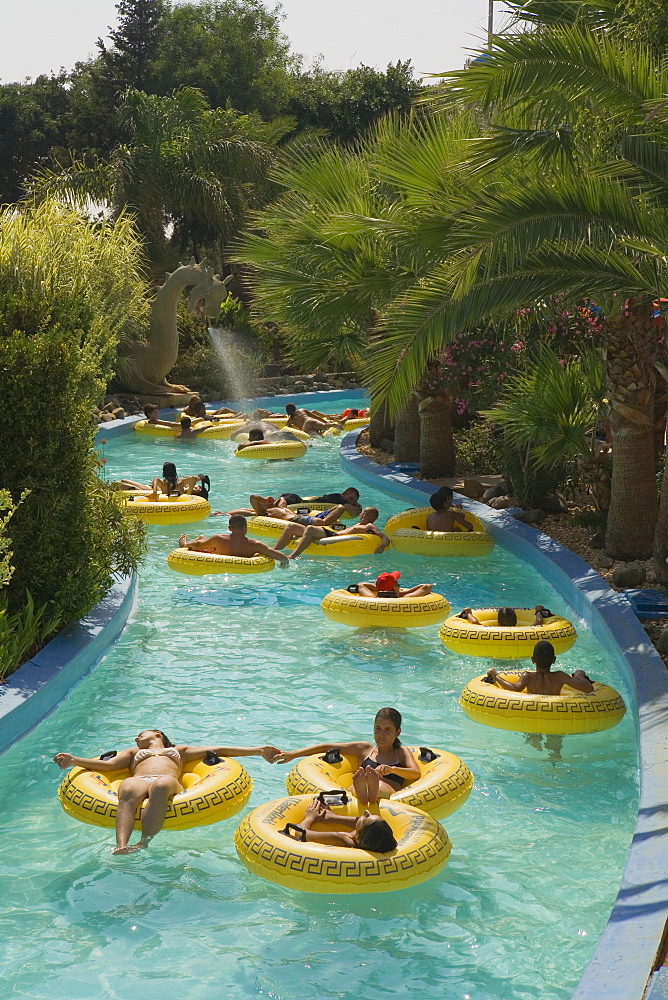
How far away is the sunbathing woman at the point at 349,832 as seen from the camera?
549 cm

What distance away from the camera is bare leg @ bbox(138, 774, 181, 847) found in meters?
6.02

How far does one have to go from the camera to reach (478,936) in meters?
5.42

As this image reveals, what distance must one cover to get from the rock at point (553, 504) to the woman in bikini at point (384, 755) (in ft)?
26.3

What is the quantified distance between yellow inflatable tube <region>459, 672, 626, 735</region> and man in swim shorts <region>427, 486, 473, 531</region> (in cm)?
540

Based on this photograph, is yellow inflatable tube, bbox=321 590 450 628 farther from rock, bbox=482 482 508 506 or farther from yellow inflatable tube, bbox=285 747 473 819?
rock, bbox=482 482 508 506

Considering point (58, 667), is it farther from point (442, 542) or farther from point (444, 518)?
point (444, 518)

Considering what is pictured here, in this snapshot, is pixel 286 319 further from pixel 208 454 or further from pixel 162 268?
pixel 162 268

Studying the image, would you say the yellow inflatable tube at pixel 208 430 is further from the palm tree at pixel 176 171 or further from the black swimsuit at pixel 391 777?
the black swimsuit at pixel 391 777

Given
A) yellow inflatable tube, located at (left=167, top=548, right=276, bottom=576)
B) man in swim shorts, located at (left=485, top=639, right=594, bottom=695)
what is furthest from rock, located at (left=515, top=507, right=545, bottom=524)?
man in swim shorts, located at (left=485, top=639, right=594, bottom=695)

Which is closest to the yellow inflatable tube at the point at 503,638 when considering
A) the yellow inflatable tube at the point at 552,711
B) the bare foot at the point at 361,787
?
the yellow inflatable tube at the point at 552,711

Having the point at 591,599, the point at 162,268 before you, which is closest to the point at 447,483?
the point at 591,599

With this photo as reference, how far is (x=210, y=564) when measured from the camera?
1182cm

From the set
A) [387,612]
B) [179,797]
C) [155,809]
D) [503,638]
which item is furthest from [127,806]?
[387,612]

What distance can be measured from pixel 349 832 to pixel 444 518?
7.48 metres
